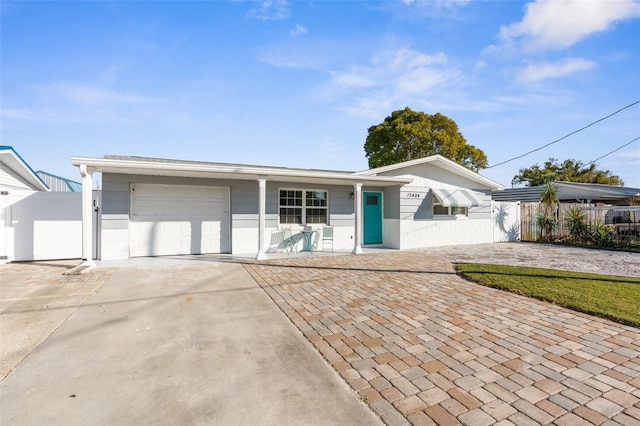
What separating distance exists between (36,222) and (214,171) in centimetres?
492

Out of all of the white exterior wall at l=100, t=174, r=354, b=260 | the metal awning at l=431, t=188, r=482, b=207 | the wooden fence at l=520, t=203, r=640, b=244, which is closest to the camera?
the white exterior wall at l=100, t=174, r=354, b=260

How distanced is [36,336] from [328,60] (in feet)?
32.5

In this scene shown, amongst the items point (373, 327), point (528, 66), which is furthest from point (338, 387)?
point (528, 66)

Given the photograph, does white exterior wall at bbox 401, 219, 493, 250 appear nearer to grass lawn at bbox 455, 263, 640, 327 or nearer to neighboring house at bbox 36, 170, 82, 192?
grass lawn at bbox 455, 263, 640, 327

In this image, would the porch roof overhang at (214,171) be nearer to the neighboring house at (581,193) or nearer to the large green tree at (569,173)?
the neighboring house at (581,193)

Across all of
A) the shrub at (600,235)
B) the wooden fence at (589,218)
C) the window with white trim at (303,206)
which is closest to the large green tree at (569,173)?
the wooden fence at (589,218)

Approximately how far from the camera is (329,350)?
327 cm

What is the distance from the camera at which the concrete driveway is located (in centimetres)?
226

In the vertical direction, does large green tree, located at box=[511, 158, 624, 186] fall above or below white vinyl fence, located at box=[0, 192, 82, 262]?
above

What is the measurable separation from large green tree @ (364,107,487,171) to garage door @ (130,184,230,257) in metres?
17.5

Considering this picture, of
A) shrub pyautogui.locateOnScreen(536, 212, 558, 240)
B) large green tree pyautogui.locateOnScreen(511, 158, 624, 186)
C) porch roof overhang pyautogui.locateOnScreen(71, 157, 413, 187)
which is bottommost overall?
shrub pyautogui.locateOnScreen(536, 212, 558, 240)

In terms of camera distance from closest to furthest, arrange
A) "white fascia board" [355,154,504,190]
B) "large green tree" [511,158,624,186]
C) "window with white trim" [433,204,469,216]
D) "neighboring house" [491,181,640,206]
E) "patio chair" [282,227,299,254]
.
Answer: "patio chair" [282,227,299,254] < "white fascia board" [355,154,504,190] < "window with white trim" [433,204,469,216] < "neighboring house" [491,181,640,206] < "large green tree" [511,158,624,186]

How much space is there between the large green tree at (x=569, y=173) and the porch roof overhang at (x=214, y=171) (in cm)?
2872

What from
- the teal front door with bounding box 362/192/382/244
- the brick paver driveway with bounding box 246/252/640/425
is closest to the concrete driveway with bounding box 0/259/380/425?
the brick paver driveway with bounding box 246/252/640/425
